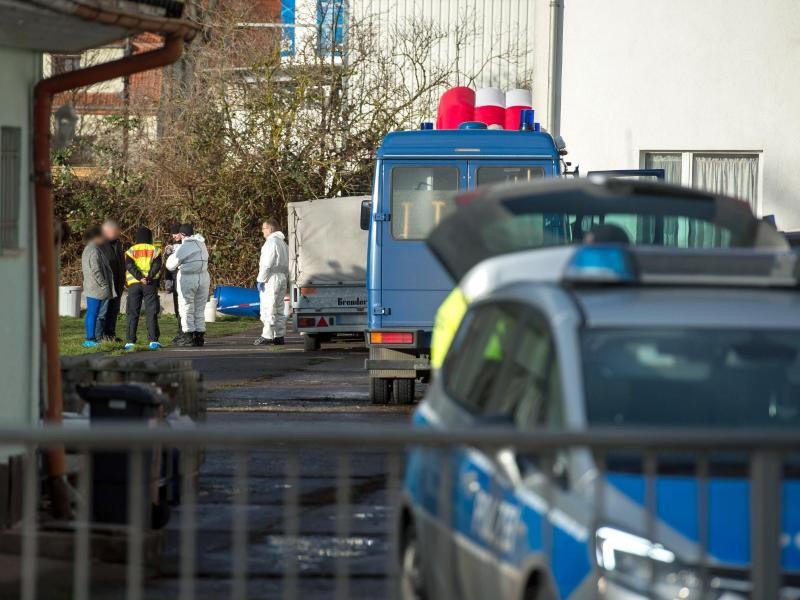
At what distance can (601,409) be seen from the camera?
15.8ft

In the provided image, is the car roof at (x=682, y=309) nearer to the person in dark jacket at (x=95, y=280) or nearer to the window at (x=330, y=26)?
the person in dark jacket at (x=95, y=280)

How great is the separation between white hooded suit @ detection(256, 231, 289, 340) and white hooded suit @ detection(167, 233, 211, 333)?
119cm

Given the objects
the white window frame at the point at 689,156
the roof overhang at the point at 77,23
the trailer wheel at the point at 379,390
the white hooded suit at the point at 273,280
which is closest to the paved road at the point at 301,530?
the roof overhang at the point at 77,23

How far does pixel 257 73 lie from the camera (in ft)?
102

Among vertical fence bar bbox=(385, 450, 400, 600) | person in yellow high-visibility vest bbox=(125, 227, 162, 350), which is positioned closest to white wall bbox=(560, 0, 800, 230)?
person in yellow high-visibility vest bbox=(125, 227, 162, 350)

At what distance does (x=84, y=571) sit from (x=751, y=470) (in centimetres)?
176

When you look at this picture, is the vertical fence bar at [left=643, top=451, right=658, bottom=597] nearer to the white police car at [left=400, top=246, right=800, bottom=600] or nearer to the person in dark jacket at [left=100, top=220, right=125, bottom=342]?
the white police car at [left=400, top=246, right=800, bottom=600]

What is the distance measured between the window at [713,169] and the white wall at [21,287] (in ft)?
53.6

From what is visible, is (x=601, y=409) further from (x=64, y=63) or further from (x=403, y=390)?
(x=64, y=63)

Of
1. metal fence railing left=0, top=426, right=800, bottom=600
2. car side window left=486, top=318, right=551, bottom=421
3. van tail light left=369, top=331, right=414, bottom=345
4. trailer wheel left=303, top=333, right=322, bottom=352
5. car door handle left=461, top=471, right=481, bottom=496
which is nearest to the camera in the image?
metal fence railing left=0, top=426, right=800, bottom=600

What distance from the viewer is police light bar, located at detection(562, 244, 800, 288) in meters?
5.08

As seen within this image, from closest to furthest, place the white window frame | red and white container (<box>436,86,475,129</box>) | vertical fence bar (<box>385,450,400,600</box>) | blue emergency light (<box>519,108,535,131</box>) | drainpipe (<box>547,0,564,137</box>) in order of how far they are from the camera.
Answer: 1. vertical fence bar (<box>385,450,400,600</box>)
2. blue emergency light (<box>519,108,535,131</box>)
3. red and white container (<box>436,86,475,129</box>)
4. drainpipe (<box>547,0,564,137</box>)
5. the white window frame

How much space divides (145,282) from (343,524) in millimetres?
18155

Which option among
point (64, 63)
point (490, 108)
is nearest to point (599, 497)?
point (490, 108)
